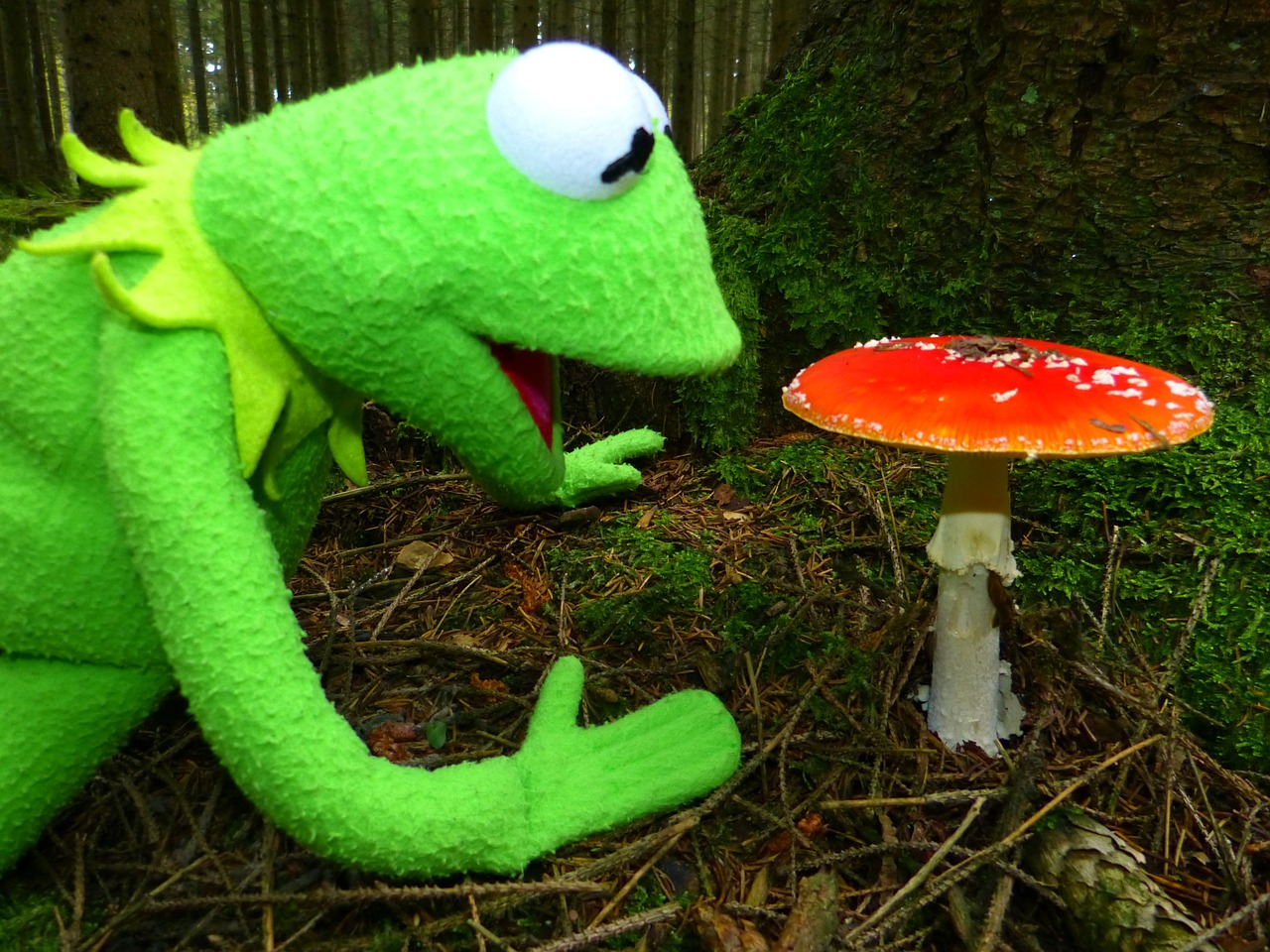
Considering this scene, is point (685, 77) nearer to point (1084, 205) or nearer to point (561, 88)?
point (1084, 205)

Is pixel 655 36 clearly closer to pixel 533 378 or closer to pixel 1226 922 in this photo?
pixel 533 378

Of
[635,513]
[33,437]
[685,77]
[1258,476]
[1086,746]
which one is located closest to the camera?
[33,437]

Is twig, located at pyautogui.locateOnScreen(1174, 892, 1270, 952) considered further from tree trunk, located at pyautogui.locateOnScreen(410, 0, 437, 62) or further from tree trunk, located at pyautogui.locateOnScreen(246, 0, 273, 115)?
tree trunk, located at pyautogui.locateOnScreen(246, 0, 273, 115)

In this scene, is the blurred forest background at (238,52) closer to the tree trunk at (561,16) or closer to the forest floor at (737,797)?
the tree trunk at (561,16)

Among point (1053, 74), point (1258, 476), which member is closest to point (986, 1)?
point (1053, 74)

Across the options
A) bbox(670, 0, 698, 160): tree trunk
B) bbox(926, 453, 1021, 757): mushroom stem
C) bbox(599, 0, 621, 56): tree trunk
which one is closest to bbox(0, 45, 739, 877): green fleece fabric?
bbox(926, 453, 1021, 757): mushroom stem

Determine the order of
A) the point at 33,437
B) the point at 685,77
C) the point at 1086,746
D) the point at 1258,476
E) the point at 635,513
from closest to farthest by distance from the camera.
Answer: the point at 33,437 → the point at 1086,746 → the point at 1258,476 → the point at 635,513 → the point at 685,77

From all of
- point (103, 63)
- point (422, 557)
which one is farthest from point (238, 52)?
point (422, 557)
